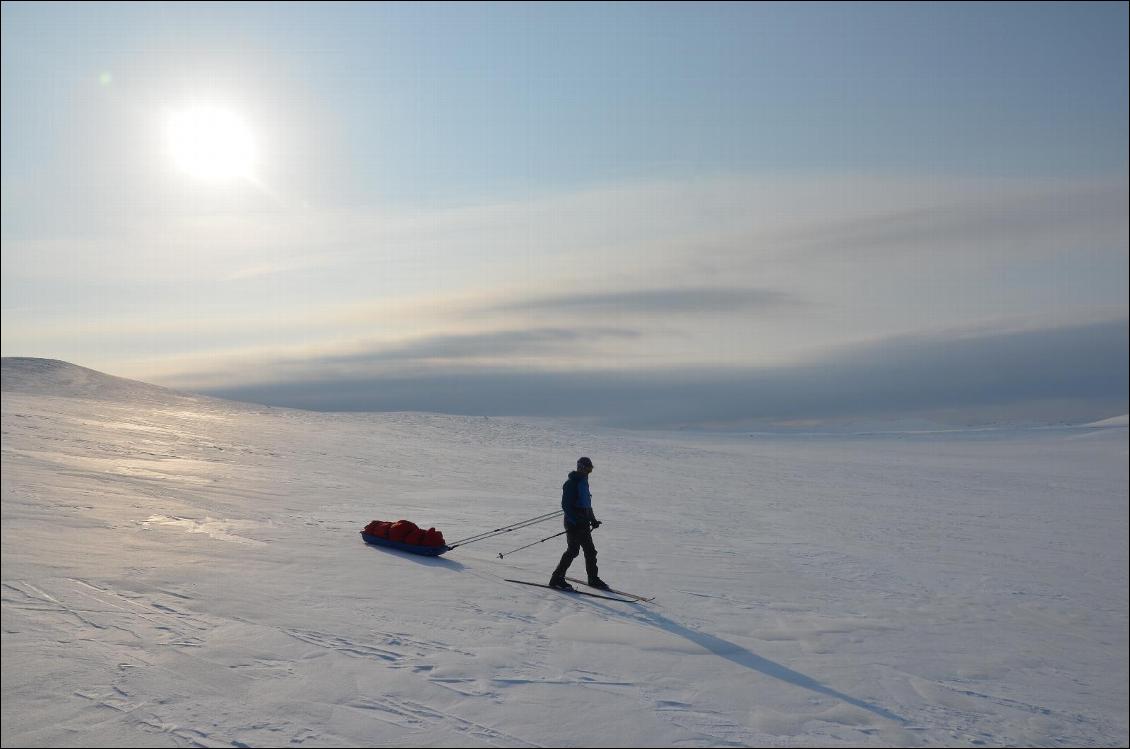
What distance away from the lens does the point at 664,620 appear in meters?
10.0

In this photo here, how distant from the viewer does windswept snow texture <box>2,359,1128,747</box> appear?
6270 millimetres

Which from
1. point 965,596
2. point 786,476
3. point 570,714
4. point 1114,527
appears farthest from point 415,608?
point 786,476

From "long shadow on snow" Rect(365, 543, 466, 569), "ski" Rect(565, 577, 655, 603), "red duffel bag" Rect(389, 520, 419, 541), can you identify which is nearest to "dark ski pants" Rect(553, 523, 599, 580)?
"ski" Rect(565, 577, 655, 603)

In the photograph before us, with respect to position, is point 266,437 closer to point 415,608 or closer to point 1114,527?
point 415,608

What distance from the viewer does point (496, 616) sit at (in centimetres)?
920

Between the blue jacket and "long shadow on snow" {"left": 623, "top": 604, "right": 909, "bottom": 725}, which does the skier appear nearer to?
the blue jacket

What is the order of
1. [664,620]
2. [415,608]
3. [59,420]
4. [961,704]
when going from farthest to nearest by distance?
1. [59,420]
2. [664,620]
3. [415,608]
4. [961,704]

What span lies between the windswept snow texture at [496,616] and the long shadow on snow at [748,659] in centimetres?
5

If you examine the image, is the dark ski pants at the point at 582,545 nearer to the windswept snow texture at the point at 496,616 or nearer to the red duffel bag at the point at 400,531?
the windswept snow texture at the point at 496,616

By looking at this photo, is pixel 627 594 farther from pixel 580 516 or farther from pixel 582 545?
pixel 580 516

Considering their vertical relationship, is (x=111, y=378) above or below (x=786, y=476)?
above

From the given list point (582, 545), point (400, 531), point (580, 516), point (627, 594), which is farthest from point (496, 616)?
point (400, 531)

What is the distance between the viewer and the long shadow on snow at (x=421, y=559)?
1170cm

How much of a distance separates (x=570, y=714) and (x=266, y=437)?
22677 mm
